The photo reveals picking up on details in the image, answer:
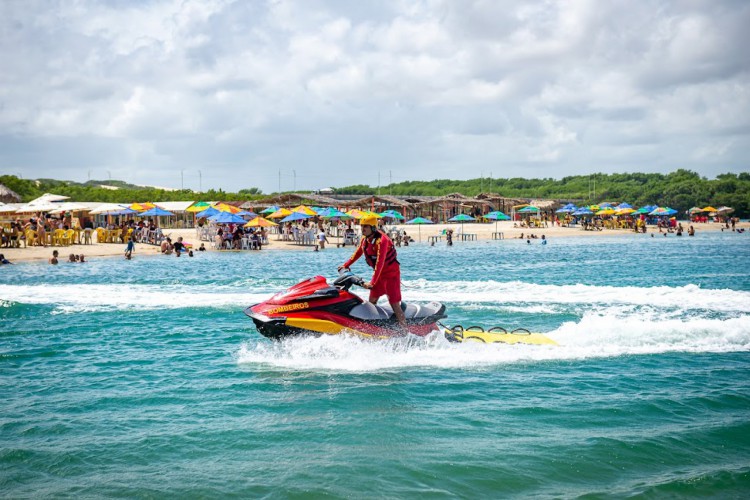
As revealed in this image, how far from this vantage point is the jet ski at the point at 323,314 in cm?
855

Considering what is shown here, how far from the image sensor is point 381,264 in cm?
863

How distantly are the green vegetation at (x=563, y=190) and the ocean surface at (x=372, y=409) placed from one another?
195ft

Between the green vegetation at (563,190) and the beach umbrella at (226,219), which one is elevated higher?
the green vegetation at (563,190)

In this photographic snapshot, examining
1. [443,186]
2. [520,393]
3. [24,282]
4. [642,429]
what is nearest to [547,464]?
[642,429]

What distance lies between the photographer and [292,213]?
1697 inches

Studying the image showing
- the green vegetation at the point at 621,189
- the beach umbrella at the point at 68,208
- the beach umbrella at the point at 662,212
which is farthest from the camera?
the green vegetation at the point at 621,189

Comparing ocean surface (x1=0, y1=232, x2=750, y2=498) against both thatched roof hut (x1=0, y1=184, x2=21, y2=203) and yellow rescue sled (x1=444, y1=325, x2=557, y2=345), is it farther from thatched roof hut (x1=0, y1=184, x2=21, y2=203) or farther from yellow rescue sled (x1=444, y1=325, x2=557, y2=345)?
thatched roof hut (x1=0, y1=184, x2=21, y2=203)

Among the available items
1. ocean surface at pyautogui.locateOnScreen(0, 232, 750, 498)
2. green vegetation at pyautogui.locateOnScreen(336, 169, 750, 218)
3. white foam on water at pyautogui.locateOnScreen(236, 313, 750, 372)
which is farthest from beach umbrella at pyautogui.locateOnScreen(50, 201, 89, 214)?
green vegetation at pyautogui.locateOnScreen(336, 169, 750, 218)

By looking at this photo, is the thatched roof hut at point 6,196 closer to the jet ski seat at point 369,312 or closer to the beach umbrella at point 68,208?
A: the beach umbrella at point 68,208

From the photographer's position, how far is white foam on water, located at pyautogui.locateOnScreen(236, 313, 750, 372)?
8.71 meters

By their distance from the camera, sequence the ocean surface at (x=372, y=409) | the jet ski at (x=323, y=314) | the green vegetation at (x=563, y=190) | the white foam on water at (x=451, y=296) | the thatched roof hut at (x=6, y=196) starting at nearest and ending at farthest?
the ocean surface at (x=372, y=409), the jet ski at (x=323, y=314), the white foam on water at (x=451, y=296), the thatched roof hut at (x=6, y=196), the green vegetation at (x=563, y=190)

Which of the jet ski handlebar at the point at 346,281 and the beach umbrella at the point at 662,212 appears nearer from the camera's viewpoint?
the jet ski handlebar at the point at 346,281

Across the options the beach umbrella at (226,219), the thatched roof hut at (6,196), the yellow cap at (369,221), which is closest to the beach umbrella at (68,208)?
the thatched roof hut at (6,196)

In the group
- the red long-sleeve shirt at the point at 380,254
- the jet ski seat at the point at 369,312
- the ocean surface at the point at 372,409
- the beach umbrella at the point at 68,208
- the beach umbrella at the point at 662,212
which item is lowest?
the ocean surface at the point at 372,409
